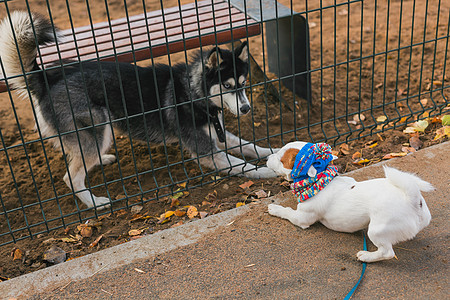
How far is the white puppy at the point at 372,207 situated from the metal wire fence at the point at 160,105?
2.71 feet

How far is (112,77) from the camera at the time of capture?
4.12m

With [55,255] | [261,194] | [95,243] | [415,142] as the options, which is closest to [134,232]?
[95,243]

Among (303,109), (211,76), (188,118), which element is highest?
(211,76)

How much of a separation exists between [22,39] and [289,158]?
2153mm

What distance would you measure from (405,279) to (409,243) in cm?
32

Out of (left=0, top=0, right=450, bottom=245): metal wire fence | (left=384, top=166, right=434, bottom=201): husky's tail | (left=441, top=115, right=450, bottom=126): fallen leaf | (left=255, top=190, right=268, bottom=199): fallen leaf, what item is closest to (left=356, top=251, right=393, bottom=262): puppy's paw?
(left=384, top=166, right=434, bottom=201): husky's tail

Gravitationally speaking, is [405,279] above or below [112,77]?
below

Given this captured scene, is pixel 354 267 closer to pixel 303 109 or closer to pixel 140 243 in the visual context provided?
pixel 140 243

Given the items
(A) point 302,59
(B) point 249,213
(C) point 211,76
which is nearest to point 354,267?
(B) point 249,213

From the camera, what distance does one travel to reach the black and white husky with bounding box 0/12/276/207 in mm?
3736

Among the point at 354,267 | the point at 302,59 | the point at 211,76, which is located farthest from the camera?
the point at 302,59

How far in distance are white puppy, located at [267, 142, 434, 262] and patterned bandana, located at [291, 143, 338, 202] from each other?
44 millimetres

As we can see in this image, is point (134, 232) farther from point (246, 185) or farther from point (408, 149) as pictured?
point (408, 149)

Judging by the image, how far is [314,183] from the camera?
9.77 ft
